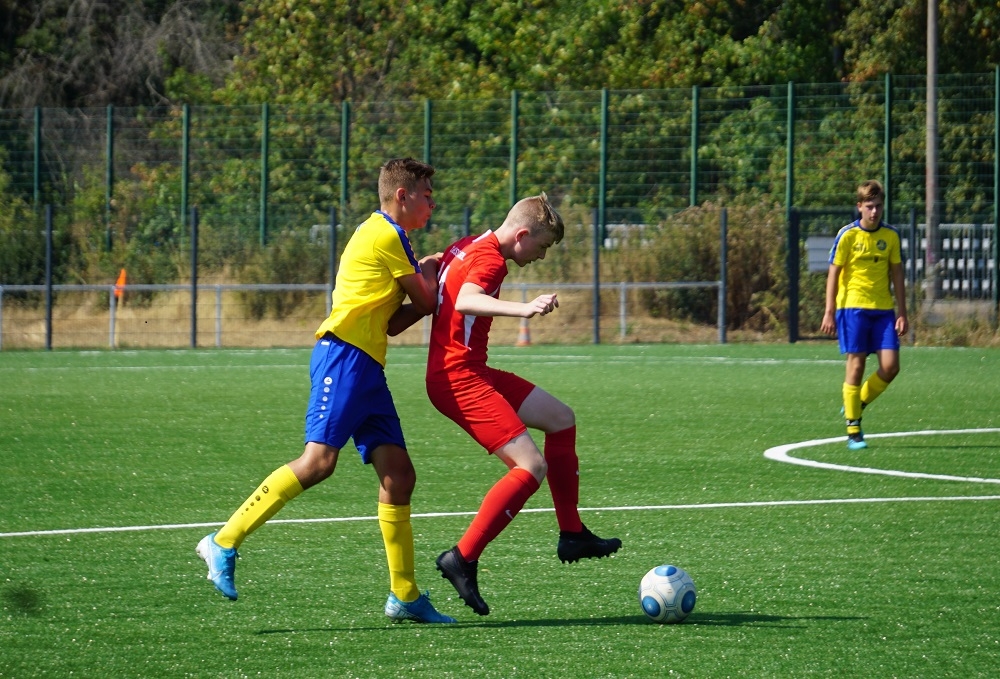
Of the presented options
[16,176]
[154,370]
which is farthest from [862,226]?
[16,176]

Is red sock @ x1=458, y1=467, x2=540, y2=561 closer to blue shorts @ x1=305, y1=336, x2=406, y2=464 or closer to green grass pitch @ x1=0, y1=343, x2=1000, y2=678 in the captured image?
green grass pitch @ x1=0, y1=343, x2=1000, y2=678

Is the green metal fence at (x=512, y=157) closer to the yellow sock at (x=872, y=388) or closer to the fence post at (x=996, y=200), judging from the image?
the fence post at (x=996, y=200)

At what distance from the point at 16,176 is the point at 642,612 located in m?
28.3

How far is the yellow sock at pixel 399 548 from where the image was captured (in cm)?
589

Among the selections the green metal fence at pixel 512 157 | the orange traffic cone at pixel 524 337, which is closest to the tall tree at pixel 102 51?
the green metal fence at pixel 512 157

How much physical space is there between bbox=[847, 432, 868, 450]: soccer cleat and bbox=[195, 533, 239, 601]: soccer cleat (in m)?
6.69

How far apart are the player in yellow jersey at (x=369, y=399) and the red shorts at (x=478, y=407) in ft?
0.90

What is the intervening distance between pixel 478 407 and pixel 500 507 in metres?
0.42

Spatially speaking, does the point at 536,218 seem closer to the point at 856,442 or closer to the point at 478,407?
the point at 478,407

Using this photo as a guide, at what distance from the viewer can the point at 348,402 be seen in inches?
231

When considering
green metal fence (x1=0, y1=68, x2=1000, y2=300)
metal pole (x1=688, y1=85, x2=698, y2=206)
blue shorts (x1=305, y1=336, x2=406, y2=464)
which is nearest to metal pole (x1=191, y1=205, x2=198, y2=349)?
green metal fence (x1=0, y1=68, x2=1000, y2=300)

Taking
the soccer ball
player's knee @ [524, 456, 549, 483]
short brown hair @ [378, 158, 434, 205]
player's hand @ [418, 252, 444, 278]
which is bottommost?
the soccer ball

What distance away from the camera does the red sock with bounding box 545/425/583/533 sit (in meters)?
6.53

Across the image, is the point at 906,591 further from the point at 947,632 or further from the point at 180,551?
the point at 180,551
